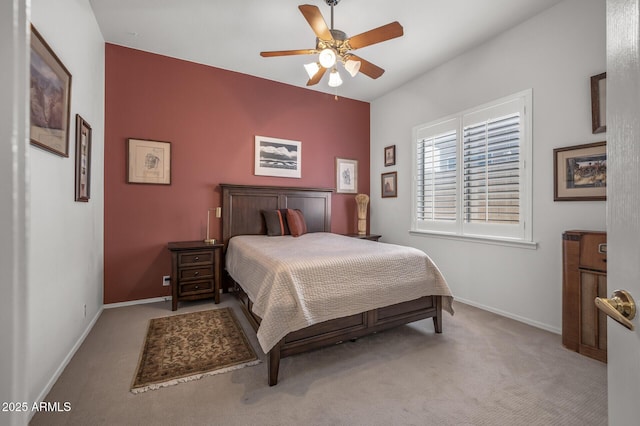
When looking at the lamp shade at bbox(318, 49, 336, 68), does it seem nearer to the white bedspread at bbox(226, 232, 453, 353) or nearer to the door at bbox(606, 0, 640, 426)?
the white bedspread at bbox(226, 232, 453, 353)

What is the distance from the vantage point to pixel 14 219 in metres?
0.42

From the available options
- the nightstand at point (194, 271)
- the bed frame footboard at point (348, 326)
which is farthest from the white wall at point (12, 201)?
the nightstand at point (194, 271)

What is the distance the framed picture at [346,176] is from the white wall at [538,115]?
1.57m

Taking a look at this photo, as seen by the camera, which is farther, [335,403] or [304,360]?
[304,360]

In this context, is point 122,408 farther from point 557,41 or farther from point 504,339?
point 557,41

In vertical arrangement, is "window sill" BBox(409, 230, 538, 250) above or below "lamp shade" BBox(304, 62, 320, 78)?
below

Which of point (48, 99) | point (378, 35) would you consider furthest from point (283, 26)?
point (48, 99)

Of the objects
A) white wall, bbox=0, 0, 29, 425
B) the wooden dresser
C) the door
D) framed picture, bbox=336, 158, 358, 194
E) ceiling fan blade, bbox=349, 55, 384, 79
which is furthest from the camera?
framed picture, bbox=336, 158, 358, 194

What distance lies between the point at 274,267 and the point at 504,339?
7.08ft

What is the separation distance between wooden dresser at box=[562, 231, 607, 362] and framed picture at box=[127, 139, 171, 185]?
4274 millimetres

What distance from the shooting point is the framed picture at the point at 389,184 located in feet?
14.8

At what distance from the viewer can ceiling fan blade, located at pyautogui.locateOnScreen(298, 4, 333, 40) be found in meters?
1.99

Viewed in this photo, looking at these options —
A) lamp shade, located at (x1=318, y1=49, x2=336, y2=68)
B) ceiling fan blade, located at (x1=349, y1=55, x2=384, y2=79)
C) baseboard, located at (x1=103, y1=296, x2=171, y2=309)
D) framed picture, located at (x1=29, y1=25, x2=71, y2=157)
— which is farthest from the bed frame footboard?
ceiling fan blade, located at (x1=349, y1=55, x2=384, y2=79)

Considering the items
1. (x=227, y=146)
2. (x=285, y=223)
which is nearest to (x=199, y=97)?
(x=227, y=146)
